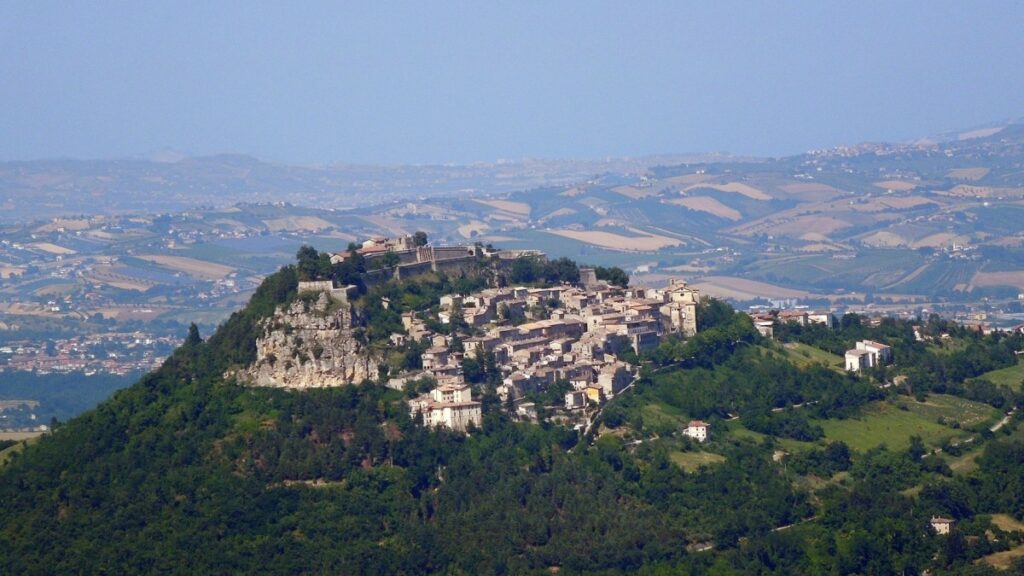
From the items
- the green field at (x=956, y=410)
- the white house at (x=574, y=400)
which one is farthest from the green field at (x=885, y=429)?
the white house at (x=574, y=400)

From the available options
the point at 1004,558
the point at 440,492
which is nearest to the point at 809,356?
the point at 1004,558

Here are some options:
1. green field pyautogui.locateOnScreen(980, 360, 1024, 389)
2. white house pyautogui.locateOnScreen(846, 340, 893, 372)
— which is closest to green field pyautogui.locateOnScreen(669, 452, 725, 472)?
white house pyautogui.locateOnScreen(846, 340, 893, 372)

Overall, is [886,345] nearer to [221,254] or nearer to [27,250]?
[221,254]

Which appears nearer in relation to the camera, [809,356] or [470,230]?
[809,356]

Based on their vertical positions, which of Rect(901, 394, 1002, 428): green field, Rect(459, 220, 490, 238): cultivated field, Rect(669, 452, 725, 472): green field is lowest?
Rect(459, 220, 490, 238): cultivated field

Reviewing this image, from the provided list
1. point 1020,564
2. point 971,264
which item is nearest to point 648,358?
point 1020,564

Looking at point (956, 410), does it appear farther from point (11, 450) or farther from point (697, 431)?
point (11, 450)

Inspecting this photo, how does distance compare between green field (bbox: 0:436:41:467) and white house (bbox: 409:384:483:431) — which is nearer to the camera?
white house (bbox: 409:384:483:431)

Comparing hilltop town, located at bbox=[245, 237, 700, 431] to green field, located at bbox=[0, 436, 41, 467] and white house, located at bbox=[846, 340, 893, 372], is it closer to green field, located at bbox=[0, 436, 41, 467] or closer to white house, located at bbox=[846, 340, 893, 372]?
white house, located at bbox=[846, 340, 893, 372]
